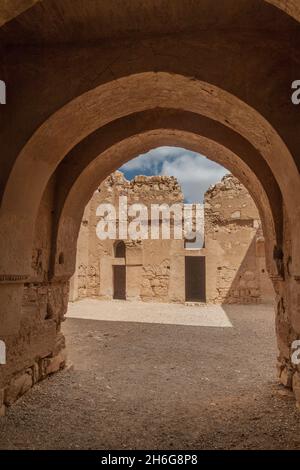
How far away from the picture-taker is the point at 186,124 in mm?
4309

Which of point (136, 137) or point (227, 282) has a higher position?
point (136, 137)

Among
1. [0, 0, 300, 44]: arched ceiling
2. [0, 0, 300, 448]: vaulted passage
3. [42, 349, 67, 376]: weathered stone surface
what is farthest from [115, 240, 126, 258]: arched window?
[0, 0, 300, 44]: arched ceiling

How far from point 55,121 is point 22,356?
2.51 meters

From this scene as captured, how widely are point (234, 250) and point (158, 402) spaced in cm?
1067

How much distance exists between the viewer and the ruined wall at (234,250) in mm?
13570

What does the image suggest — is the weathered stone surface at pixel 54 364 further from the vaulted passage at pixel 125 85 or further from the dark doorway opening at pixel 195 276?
the dark doorway opening at pixel 195 276

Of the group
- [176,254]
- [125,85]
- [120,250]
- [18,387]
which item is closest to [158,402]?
[18,387]

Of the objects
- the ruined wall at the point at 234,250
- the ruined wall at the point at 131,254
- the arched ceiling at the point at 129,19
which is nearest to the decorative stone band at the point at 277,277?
the arched ceiling at the point at 129,19

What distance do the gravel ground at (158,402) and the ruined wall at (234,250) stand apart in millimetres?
6854

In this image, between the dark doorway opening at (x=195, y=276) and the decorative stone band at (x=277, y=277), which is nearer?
the decorative stone band at (x=277, y=277)

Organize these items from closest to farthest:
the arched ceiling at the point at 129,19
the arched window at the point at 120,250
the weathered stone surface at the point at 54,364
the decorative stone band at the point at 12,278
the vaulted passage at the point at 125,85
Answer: the arched ceiling at the point at 129,19
the vaulted passage at the point at 125,85
the decorative stone band at the point at 12,278
the weathered stone surface at the point at 54,364
the arched window at the point at 120,250

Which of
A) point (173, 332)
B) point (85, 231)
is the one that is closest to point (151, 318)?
point (173, 332)

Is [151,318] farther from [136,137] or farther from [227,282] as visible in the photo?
[136,137]

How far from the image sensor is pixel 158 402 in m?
3.77
